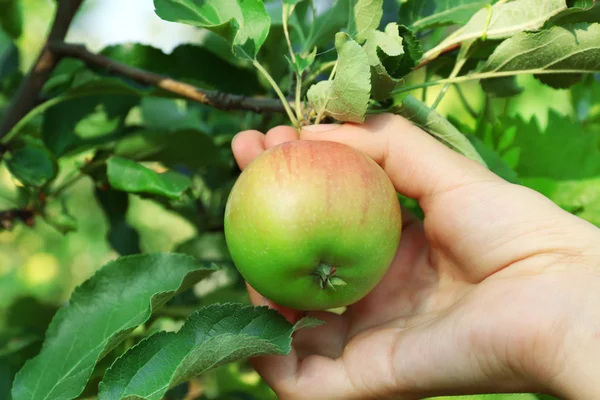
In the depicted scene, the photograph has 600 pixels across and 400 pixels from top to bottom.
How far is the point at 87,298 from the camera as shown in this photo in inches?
29.8

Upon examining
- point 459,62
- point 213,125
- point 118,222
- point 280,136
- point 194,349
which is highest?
point 459,62

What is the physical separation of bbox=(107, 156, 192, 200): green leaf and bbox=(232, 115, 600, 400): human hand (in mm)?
94

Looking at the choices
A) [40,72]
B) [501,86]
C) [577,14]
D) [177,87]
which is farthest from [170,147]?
[577,14]

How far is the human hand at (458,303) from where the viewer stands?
631 millimetres

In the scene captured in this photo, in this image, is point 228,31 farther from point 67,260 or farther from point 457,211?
point 67,260

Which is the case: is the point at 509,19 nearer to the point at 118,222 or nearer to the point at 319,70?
the point at 319,70

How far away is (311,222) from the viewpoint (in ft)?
2.09

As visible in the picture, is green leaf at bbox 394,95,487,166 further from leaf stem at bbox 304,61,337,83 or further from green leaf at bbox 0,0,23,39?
green leaf at bbox 0,0,23,39

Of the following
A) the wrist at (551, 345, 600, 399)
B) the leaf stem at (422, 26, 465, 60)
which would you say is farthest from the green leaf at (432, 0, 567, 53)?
the wrist at (551, 345, 600, 399)

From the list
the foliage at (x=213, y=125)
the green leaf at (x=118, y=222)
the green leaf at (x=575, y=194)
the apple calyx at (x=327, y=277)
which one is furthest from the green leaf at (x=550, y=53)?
the green leaf at (x=118, y=222)

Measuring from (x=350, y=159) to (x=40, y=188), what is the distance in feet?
1.78

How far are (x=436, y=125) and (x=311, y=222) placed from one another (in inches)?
8.9

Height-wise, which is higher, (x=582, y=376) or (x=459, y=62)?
(x=459, y=62)

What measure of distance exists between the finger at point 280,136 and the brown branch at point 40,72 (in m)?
0.41
